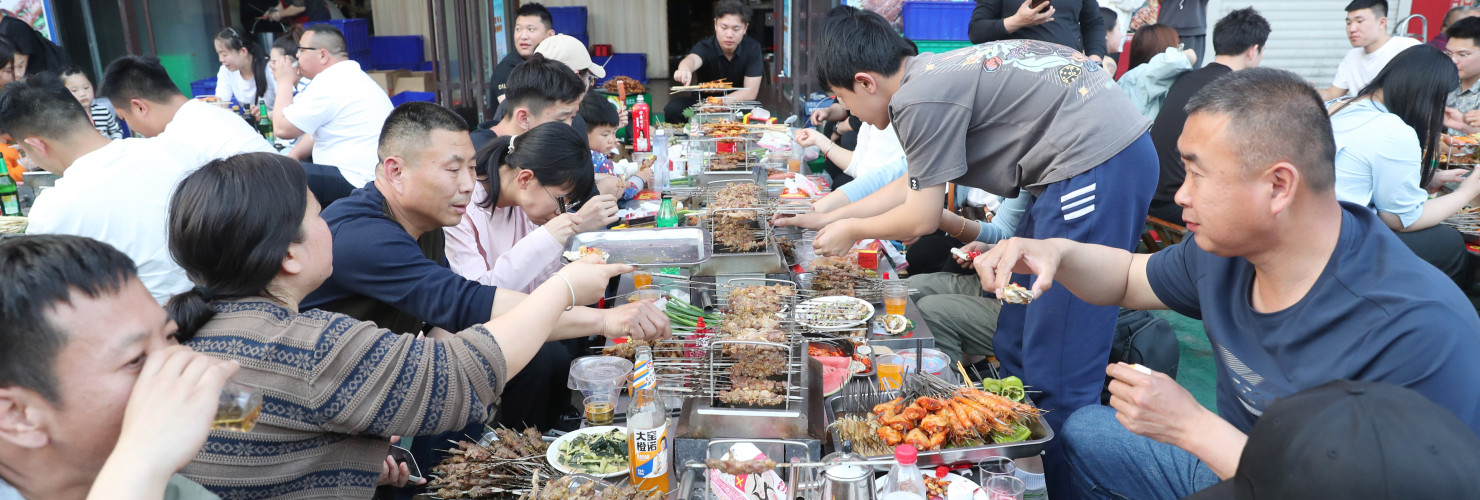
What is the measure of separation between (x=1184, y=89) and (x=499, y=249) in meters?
4.52

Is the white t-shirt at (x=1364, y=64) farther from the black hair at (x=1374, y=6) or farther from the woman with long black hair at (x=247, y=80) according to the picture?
the woman with long black hair at (x=247, y=80)

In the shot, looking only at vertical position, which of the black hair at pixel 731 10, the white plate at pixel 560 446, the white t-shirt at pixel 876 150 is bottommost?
the white plate at pixel 560 446

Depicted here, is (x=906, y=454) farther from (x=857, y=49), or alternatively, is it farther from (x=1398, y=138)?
(x=1398, y=138)

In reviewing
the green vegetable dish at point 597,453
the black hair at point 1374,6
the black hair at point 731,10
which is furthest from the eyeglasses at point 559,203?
the black hair at point 1374,6

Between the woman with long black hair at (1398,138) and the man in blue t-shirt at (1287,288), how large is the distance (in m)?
2.48

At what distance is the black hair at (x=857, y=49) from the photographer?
3002 mm

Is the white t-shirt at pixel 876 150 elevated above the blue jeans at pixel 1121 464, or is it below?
above

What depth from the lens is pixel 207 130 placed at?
510cm

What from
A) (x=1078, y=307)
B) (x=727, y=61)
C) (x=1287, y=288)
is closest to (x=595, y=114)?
(x=727, y=61)

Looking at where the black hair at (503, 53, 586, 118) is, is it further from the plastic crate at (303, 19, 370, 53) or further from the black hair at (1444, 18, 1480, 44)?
the plastic crate at (303, 19, 370, 53)

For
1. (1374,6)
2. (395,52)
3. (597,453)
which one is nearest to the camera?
(597,453)

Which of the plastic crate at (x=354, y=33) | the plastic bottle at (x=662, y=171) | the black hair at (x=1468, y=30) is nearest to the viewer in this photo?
the plastic bottle at (x=662, y=171)

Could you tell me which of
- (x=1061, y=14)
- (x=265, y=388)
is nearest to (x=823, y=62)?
(x=265, y=388)

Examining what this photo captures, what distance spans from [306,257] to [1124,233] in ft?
8.38
